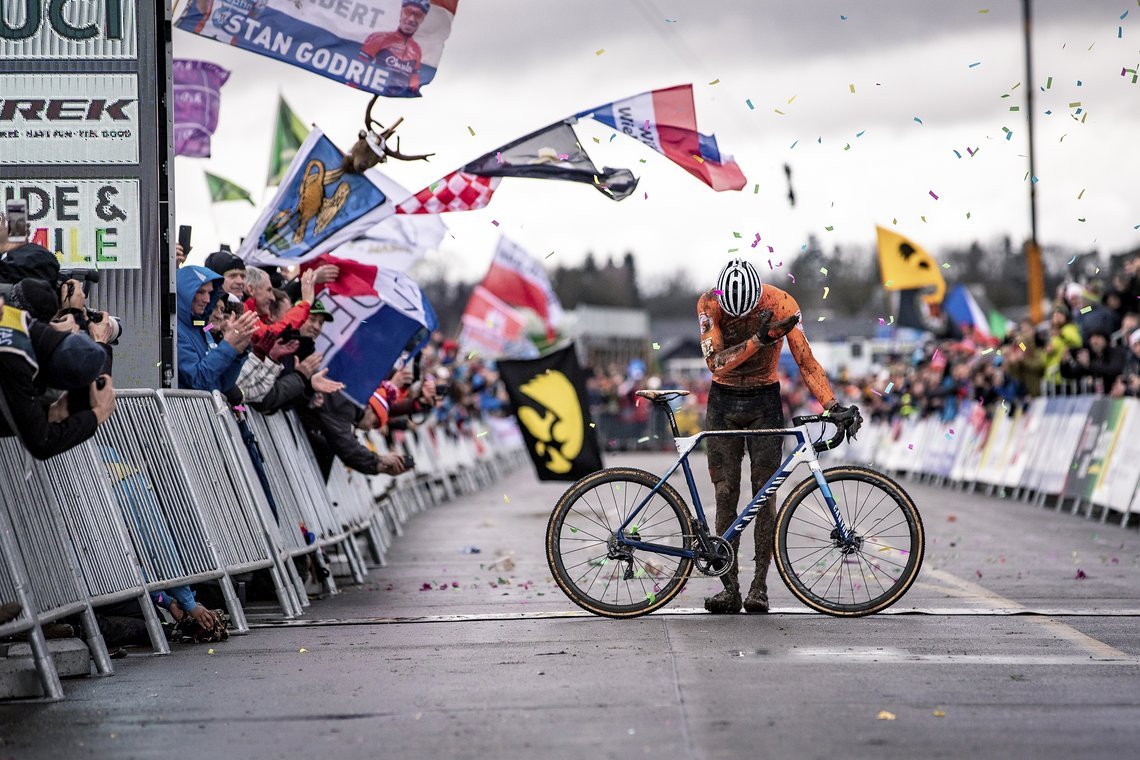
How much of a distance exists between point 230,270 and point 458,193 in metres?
2.57

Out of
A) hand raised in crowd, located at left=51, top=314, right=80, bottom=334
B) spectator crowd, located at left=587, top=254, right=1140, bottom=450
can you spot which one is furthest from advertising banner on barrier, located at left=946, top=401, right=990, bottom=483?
hand raised in crowd, located at left=51, top=314, right=80, bottom=334

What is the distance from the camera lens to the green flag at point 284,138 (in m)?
21.3

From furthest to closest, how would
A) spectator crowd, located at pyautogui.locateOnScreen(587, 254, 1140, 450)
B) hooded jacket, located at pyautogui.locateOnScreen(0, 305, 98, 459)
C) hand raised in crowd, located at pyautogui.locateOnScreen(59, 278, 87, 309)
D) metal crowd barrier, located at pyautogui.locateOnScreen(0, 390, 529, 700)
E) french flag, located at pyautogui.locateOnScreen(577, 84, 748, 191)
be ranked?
spectator crowd, located at pyautogui.locateOnScreen(587, 254, 1140, 450) < french flag, located at pyautogui.locateOnScreen(577, 84, 748, 191) < hand raised in crowd, located at pyautogui.locateOnScreen(59, 278, 87, 309) < metal crowd barrier, located at pyautogui.locateOnScreen(0, 390, 529, 700) < hooded jacket, located at pyautogui.locateOnScreen(0, 305, 98, 459)

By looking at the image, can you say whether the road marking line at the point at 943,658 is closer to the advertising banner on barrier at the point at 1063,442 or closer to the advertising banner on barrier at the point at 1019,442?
the advertising banner on barrier at the point at 1063,442

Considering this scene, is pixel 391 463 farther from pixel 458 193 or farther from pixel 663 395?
pixel 663 395

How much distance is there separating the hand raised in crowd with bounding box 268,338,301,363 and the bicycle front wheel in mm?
3632

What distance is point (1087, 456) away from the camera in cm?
1975

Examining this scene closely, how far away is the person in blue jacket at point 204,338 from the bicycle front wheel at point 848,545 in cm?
328

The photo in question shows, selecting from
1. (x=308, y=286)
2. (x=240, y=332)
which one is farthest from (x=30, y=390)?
(x=308, y=286)

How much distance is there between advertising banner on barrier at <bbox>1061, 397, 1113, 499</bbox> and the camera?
1927 centimetres

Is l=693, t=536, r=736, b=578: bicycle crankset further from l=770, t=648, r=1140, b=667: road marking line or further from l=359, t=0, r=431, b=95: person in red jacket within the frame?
l=359, t=0, r=431, b=95: person in red jacket

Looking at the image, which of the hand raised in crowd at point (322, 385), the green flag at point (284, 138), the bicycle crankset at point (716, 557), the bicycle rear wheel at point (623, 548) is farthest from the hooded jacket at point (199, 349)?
the green flag at point (284, 138)

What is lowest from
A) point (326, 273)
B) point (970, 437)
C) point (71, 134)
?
point (970, 437)

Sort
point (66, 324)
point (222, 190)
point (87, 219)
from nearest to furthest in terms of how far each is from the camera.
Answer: point (66, 324) < point (87, 219) < point (222, 190)
